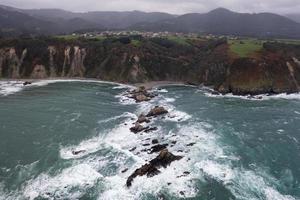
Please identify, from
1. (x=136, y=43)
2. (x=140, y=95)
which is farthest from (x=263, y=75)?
(x=136, y=43)

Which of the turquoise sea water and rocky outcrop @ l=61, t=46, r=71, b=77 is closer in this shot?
the turquoise sea water

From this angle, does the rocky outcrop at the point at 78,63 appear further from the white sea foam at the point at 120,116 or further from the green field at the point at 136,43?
the white sea foam at the point at 120,116

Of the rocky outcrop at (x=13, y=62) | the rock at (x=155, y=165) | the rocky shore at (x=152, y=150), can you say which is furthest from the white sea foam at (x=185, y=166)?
the rocky outcrop at (x=13, y=62)

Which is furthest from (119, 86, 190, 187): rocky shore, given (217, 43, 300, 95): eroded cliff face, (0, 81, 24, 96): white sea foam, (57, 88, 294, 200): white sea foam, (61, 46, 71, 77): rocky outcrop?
(61, 46, 71, 77): rocky outcrop

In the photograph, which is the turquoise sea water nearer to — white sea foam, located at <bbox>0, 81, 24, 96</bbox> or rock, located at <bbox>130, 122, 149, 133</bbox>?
rock, located at <bbox>130, 122, 149, 133</bbox>

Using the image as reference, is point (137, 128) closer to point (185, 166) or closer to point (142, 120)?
point (142, 120)

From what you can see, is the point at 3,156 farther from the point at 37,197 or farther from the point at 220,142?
the point at 220,142
